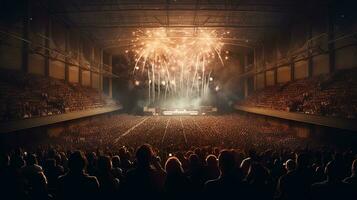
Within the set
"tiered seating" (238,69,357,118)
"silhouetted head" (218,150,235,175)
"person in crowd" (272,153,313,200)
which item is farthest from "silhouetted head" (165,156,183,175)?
"tiered seating" (238,69,357,118)

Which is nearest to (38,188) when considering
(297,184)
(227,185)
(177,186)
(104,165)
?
(104,165)

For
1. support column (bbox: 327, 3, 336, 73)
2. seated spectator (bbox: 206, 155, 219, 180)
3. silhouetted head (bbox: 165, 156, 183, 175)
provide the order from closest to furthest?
silhouetted head (bbox: 165, 156, 183, 175) < seated spectator (bbox: 206, 155, 219, 180) < support column (bbox: 327, 3, 336, 73)

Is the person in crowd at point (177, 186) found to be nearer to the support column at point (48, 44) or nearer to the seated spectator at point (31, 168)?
the seated spectator at point (31, 168)

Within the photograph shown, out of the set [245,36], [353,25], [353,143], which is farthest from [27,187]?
[245,36]

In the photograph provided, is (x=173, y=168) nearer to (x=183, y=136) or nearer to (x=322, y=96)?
(x=183, y=136)

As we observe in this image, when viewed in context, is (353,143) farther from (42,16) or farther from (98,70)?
(98,70)

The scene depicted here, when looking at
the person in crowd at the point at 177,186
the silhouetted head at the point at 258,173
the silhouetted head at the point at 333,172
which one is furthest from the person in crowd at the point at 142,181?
the silhouetted head at the point at 333,172

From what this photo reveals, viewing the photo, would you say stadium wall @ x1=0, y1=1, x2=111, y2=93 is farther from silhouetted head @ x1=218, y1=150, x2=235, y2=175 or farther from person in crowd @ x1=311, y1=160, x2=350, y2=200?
person in crowd @ x1=311, y1=160, x2=350, y2=200
